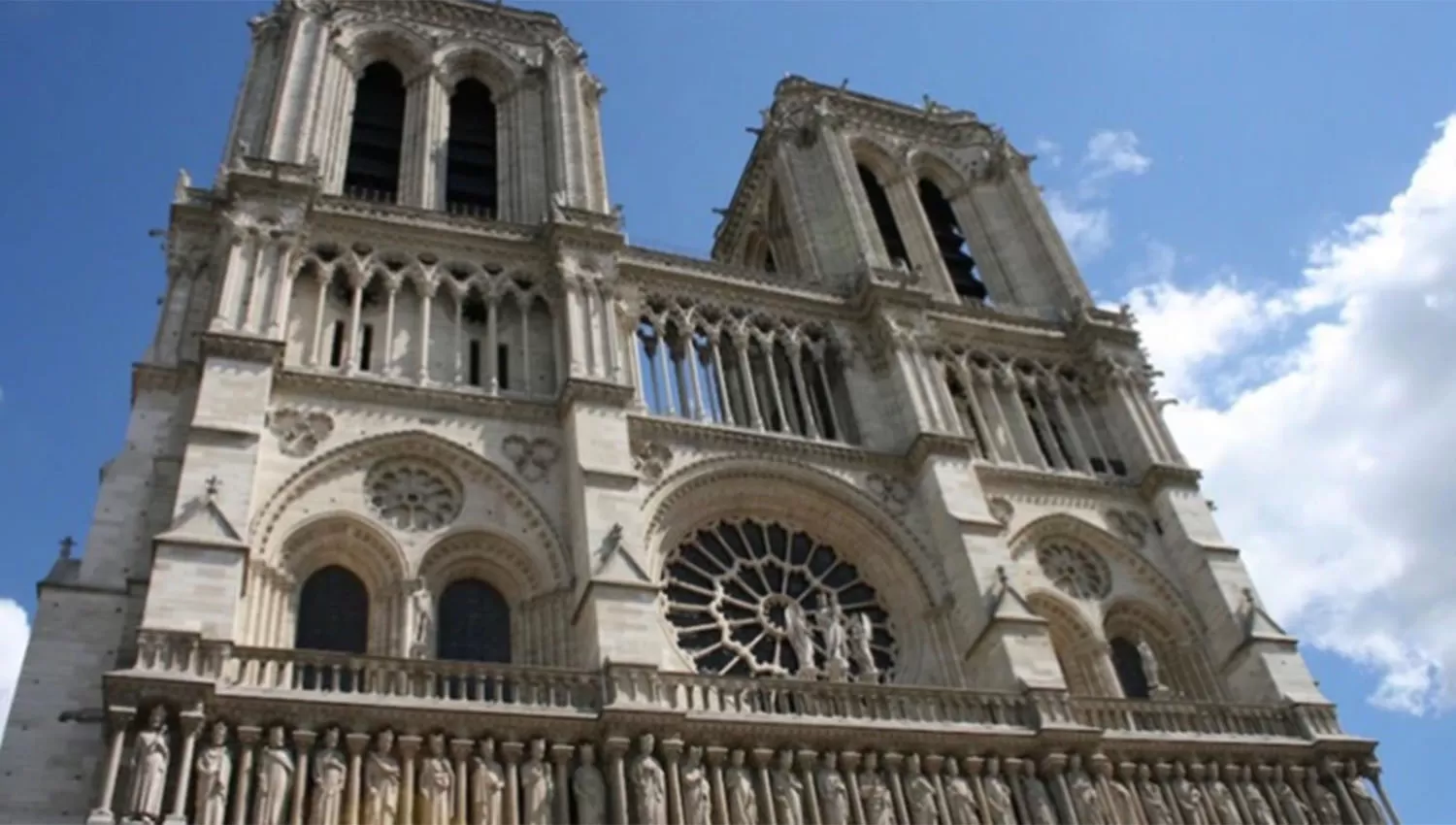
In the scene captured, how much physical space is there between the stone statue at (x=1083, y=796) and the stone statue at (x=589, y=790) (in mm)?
6278

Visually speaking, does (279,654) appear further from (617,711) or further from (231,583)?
(617,711)

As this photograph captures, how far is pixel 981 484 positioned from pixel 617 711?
30.7 feet

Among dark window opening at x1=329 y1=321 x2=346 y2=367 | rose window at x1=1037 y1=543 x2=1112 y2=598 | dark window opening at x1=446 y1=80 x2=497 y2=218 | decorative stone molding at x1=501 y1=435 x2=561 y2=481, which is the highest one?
dark window opening at x1=446 y1=80 x2=497 y2=218

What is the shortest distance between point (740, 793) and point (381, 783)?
4.06 m

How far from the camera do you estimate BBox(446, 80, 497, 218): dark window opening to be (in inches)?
985

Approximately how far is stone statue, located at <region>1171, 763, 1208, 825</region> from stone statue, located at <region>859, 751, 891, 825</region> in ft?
14.6

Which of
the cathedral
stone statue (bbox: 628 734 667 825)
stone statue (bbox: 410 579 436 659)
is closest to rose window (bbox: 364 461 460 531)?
the cathedral

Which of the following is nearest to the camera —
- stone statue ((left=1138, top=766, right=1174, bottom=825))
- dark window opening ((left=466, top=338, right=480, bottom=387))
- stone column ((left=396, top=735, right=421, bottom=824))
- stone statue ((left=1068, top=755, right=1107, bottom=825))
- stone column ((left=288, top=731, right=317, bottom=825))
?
stone column ((left=288, top=731, right=317, bottom=825))

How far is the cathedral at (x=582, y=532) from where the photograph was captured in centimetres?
1420

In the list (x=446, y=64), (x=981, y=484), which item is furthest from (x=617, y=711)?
(x=446, y=64)

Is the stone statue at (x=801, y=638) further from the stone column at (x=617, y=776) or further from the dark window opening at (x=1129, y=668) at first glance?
the dark window opening at (x=1129, y=668)

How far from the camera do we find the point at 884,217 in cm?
2975

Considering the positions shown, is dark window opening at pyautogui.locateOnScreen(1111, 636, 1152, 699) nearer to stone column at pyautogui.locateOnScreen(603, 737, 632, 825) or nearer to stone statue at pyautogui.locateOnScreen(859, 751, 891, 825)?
stone statue at pyautogui.locateOnScreen(859, 751, 891, 825)

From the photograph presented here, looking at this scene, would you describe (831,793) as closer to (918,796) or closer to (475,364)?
(918,796)
